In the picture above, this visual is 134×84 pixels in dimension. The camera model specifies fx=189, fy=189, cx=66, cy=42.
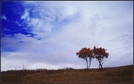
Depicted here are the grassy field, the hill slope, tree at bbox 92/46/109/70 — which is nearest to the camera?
the grassy field

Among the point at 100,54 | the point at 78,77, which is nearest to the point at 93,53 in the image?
the point at 100,54

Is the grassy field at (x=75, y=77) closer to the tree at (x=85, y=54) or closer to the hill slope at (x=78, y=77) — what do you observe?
the hill slope at (x=78, y=77)

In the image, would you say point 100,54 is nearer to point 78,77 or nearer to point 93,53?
point 93,53

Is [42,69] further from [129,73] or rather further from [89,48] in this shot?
[129,73]

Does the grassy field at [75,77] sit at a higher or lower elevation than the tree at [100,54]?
lower

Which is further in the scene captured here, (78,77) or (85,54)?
(85,54)

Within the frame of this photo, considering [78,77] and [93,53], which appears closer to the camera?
[78,77]

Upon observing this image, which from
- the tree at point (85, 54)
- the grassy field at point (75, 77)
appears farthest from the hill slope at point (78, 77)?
the tree at point (85, 54)

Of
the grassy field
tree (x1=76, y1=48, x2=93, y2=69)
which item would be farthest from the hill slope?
tree (x1=76, y1=48, x2=93, y2=69)

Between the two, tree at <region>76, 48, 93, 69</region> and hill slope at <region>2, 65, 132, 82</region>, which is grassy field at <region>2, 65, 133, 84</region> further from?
tree at <region>76, 48, 93, 69</region>

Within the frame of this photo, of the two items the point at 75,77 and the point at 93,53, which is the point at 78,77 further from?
the point at 93,53

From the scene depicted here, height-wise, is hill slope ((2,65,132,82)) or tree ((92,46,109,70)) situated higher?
tree ((92,46,109,70))

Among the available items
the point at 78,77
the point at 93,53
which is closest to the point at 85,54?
the point at 93,53

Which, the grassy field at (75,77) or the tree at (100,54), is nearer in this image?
the grassy field at (75,77)
